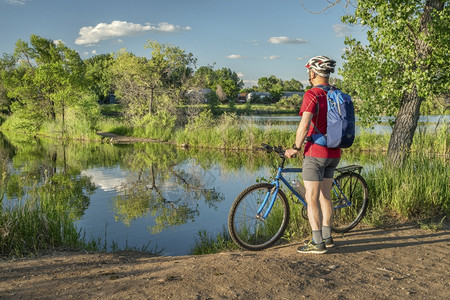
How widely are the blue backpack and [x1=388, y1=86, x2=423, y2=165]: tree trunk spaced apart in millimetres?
3660

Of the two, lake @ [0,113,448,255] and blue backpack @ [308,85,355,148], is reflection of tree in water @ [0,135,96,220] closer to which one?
lake @ [0,113,448,255]

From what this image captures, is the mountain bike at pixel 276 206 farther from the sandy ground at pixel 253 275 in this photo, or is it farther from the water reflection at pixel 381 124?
the water reflection at pixel 381 124

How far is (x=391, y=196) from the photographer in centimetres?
649

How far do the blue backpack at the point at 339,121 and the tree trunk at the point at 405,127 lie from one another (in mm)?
3660

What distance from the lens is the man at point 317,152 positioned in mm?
4254

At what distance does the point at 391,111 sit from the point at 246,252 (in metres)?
4.65

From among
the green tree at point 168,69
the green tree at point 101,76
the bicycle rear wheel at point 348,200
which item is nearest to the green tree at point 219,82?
the green tree at point 168,69

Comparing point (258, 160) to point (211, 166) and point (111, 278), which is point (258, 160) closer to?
point (211, 166)

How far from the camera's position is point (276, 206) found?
235 inches

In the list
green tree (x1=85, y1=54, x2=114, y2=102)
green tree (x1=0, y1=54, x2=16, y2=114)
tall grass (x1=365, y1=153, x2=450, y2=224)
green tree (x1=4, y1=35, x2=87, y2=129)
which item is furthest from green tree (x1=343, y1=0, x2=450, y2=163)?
green tree (x1=85, y1=54, x2=114, y2=102)

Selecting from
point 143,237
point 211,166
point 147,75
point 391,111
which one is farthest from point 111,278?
point 147,75

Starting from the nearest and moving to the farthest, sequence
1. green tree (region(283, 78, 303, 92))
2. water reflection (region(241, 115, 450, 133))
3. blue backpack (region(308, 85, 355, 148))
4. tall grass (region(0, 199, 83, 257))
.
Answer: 1. blue backpack (region(308, 85, 355, 148))
2. tall grass (region(0, 199, 83, 257))
3. water reflection (region(241, 115, 450, 133))
4. green tree (region(283, 78, 303, 92))

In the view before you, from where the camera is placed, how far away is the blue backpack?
423 cm

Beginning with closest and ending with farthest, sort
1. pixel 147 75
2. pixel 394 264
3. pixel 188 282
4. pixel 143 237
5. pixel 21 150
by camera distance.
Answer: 1. pixel 188 282
2. pixel 394 264
3. pixel 143 237
4. pixel 21 150
5. pixel 147 75
